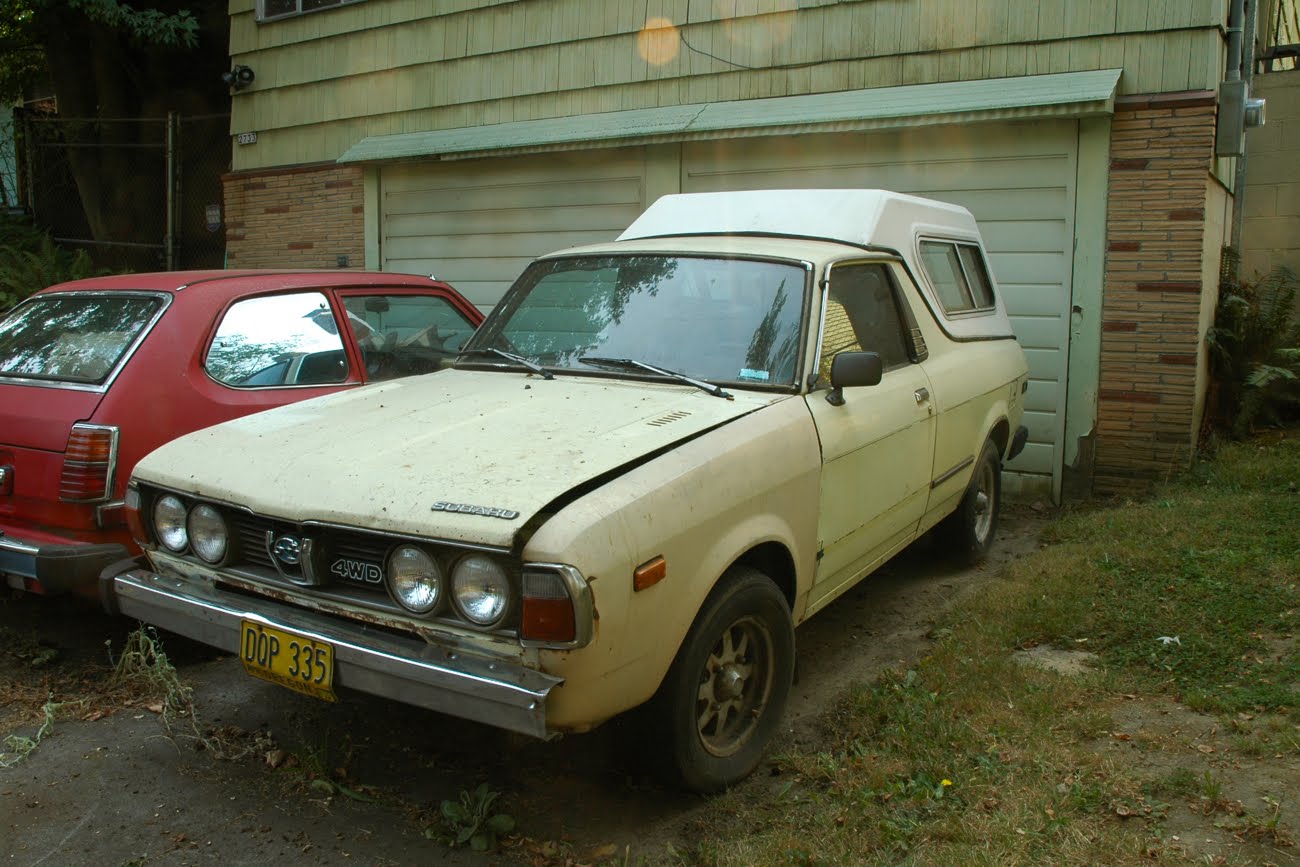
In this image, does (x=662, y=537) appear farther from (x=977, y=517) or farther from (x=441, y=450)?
(x=977, y=517)

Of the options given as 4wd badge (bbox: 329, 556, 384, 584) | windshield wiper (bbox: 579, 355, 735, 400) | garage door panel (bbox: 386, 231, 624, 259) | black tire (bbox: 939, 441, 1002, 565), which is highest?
garage door panel (bbox: 386, 231, 624, 259)

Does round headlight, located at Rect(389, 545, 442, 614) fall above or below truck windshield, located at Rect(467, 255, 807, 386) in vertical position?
below

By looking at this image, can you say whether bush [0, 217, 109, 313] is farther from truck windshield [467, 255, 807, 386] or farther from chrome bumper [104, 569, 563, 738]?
chrome bumper [104, 569, 563, 738]

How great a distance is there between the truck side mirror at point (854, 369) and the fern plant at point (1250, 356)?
4.98 meters

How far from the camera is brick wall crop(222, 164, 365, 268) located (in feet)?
35.2

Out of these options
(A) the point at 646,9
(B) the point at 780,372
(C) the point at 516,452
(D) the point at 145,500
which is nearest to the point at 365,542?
(C) the point at 516,452

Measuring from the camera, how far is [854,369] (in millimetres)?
3744

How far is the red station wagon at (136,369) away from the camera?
168 inches

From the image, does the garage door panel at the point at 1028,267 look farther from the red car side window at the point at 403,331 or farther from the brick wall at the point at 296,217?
the brick wall at the point at 296,217

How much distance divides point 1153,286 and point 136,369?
591 cm

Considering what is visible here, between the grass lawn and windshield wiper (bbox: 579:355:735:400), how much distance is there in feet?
4.09

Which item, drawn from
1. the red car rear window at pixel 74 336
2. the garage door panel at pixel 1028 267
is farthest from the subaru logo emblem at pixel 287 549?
the garage door panel at pixel 1028 267

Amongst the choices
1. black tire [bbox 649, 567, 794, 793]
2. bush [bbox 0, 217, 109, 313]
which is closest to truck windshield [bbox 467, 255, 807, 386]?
black tire [bbox 649, 567, 794, 793]

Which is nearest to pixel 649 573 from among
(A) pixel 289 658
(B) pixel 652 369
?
(A) pixel 289 658
